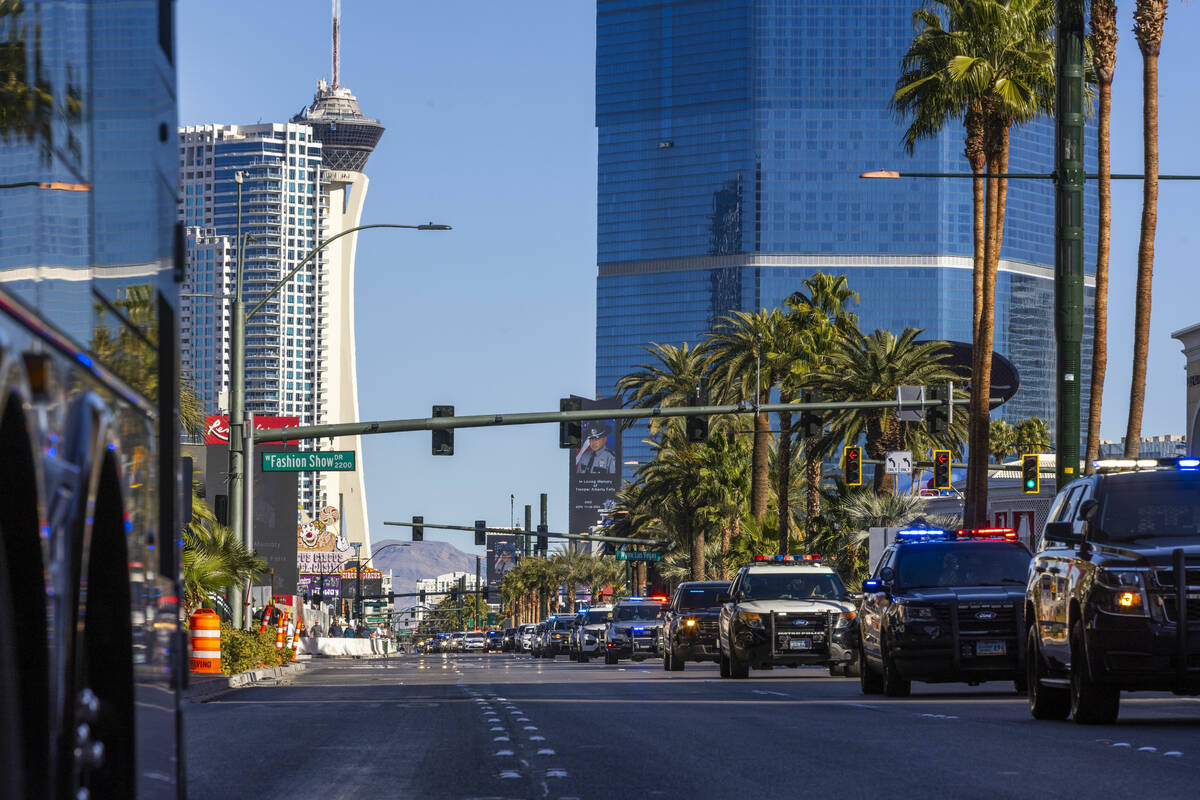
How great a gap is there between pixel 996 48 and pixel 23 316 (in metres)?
44.1

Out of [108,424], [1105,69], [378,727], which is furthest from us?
[1105,69]

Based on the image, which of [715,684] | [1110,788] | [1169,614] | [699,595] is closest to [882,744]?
[1169,614]

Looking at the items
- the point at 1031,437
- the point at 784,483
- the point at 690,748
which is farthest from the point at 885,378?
the point at 1031,437

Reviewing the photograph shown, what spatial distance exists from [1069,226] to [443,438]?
54.2 ft

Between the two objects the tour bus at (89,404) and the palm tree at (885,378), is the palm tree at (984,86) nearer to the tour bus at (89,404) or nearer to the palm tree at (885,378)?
the palm tree at (885,378)

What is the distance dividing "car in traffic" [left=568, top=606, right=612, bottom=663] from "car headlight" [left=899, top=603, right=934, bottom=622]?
40468 mm

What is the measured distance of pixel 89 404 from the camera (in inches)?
212

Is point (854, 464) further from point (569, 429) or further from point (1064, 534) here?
point (1064, 534)

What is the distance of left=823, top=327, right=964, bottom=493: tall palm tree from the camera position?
61719 millimetres

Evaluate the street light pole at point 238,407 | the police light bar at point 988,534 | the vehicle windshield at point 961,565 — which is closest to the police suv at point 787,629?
the police light bar at point 988,534

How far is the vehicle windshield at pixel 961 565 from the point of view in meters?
23.8

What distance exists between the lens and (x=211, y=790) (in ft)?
39.6

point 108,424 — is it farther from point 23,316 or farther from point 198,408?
point 198,408

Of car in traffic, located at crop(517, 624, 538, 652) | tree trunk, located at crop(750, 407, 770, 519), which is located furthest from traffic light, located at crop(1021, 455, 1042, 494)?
car in traffic, located at crop(517, 624, 538, 652)
